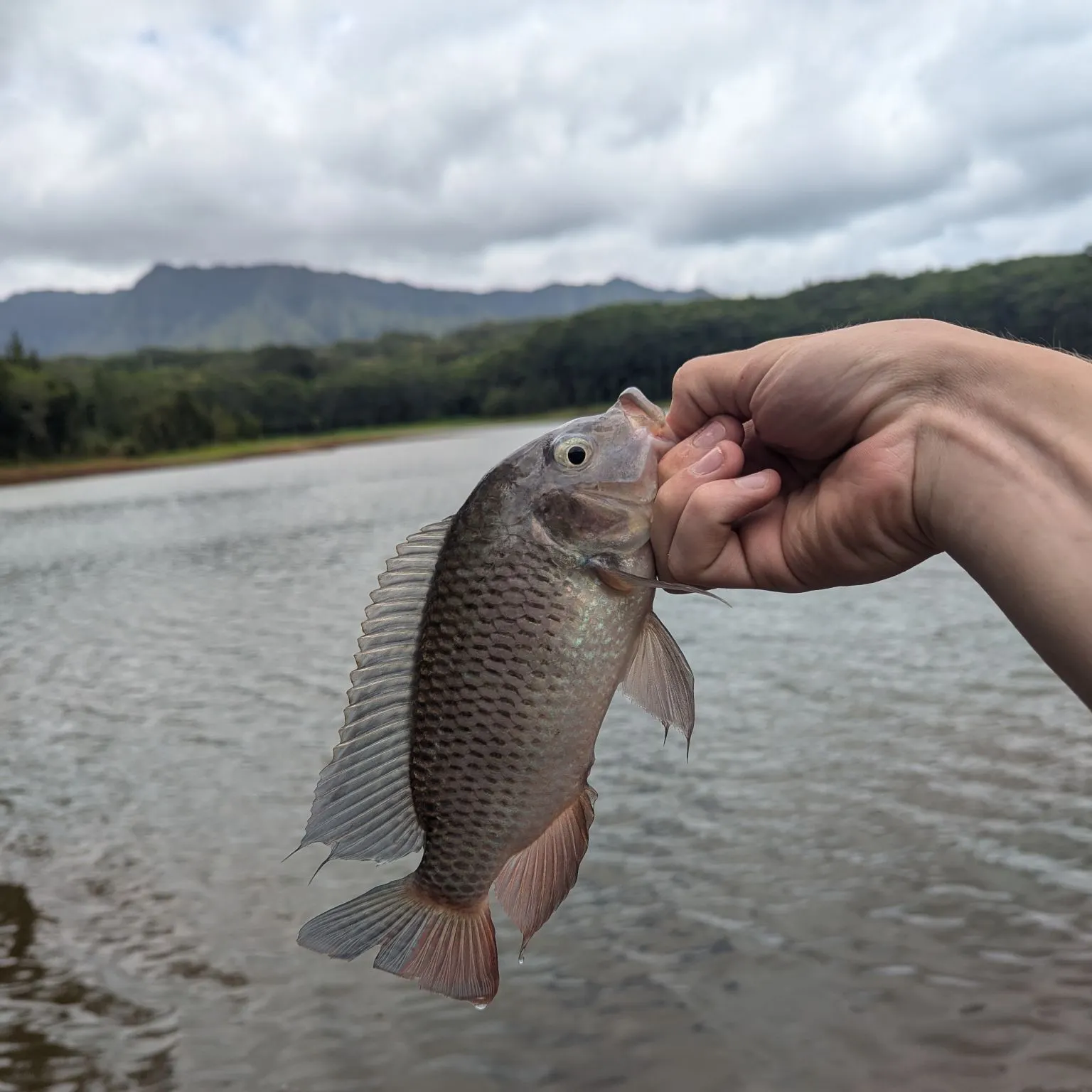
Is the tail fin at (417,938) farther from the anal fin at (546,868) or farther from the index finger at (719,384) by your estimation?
the index finger at (719,384)

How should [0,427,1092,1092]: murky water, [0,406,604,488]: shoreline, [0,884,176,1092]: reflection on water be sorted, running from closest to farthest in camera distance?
[0,427,1092,1092]: murky water
[0,884,176,1092]: reflection on water
[0,406,604,488]: shoreline

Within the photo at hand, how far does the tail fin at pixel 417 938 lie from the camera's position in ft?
8.65

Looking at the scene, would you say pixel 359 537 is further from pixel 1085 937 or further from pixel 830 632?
pixel 1085 937

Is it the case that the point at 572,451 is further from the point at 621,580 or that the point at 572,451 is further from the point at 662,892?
the point at 662,892

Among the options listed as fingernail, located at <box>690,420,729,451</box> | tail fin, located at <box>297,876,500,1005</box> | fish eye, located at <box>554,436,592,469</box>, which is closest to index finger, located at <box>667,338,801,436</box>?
fingernail, located at <box>690,420,729,451</box>

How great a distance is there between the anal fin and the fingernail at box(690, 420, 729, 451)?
102 centimetres

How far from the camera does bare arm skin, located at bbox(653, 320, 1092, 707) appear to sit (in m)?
2.17

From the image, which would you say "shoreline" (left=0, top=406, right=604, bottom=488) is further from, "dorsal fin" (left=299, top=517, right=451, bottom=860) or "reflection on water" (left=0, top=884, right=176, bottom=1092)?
"dorsal fin" (left=299, top=517, right=451, bottom=860)

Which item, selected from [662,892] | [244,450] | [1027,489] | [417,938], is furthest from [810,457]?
[244,450]

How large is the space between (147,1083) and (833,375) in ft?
17.7

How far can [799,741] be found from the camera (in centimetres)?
941

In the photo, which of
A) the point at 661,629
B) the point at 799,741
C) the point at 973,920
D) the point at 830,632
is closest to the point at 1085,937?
the point at 973,920

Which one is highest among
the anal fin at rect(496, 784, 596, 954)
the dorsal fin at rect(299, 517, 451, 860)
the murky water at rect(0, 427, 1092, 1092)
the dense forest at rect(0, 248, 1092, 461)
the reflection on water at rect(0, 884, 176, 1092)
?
the dense forest at rect(0, 248, 1092, 461)

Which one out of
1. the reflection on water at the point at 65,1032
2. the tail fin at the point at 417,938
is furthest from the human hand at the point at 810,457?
the reflection on water at the point at 65,1032
